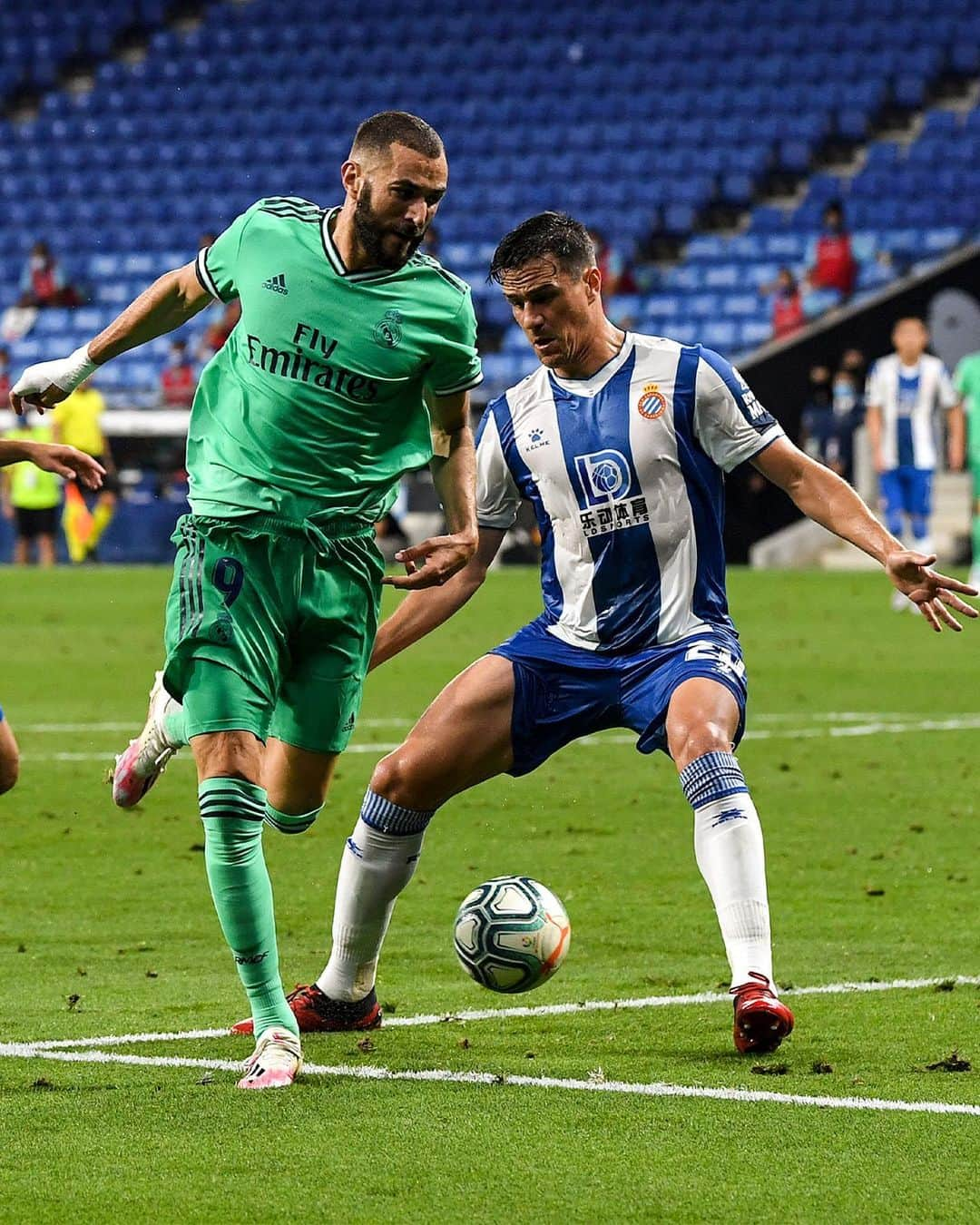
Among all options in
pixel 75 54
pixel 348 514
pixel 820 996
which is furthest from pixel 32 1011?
pixel 75 54

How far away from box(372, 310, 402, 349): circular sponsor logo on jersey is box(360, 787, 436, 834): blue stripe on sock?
116 cm

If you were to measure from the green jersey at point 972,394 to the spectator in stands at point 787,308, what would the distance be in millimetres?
6170

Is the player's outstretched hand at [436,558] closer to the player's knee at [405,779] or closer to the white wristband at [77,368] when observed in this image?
the player's knee at [405,779]

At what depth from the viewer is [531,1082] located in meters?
4.88

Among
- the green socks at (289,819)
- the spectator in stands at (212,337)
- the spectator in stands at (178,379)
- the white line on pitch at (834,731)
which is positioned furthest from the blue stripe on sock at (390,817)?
the spectator in stands at (212,337)

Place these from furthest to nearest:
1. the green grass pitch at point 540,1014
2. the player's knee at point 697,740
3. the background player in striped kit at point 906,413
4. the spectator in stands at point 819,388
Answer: the spectator in stands at point 819,388, the background player in striped kit at point 906,413, the player's knee at point 697,740, the green grass pitch at point 540,1014

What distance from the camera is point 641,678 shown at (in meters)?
5.80

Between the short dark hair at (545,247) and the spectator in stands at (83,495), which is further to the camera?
the spectator in stands at (83,495)

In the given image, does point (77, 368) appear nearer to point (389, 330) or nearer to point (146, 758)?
point (389, 330)

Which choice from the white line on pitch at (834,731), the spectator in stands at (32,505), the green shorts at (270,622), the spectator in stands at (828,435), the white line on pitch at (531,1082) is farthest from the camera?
the spectator in stands at (32,505)

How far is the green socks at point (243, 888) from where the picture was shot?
497 centimetres

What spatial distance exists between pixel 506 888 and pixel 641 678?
645mm

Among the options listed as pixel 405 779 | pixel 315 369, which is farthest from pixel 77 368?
pixel 405 779

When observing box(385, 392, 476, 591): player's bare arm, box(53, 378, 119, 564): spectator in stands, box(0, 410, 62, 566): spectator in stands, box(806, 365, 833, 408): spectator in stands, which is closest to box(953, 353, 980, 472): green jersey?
box(806, 365, 833, 408): spectator in stands
